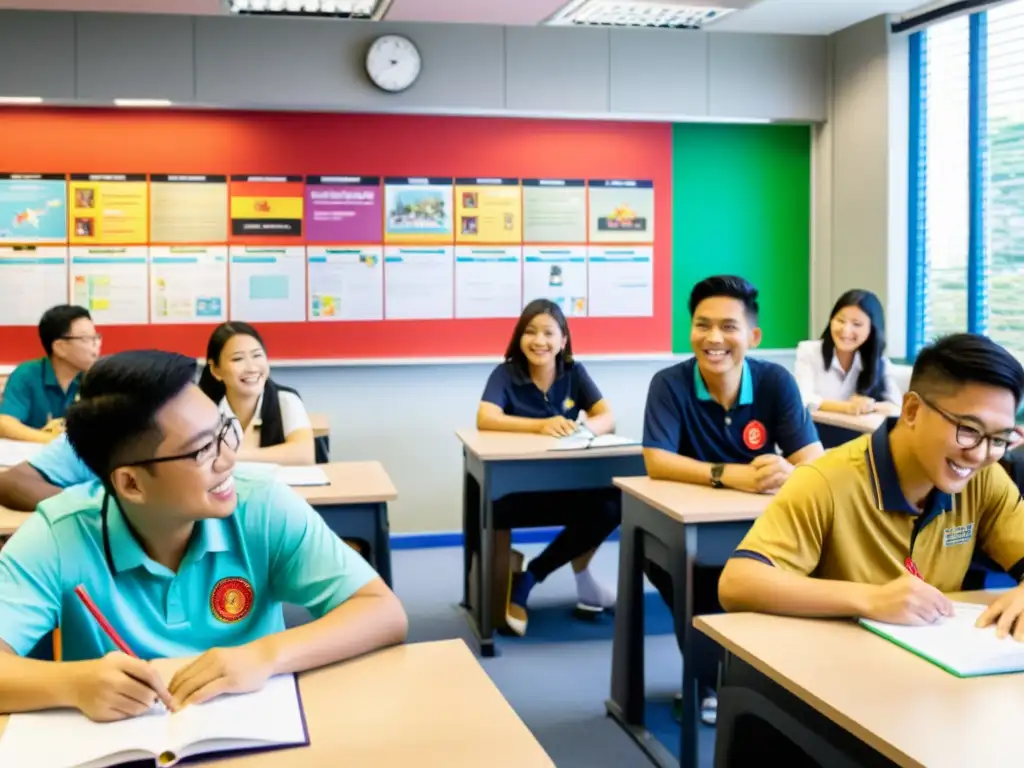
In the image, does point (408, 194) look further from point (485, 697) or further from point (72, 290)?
point (485, 697)

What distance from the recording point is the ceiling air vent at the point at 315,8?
495 cm

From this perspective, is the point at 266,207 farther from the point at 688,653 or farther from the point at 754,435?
the point at 688,653

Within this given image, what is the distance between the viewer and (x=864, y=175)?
5.69m

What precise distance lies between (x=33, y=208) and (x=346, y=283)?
1.59 m

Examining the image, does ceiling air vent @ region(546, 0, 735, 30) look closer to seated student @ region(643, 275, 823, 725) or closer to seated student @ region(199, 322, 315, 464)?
seated student @ region(643, 275, 823, 725)

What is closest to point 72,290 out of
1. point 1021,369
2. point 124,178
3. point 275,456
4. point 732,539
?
point 124,178

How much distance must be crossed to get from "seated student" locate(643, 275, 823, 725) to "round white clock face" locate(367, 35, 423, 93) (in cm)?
264

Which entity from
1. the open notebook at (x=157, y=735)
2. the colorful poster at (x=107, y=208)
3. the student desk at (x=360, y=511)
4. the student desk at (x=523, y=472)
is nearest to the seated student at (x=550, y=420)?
the student desk at (x=523, y=472)

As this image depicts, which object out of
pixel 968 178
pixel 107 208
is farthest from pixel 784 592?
pixel 107 208

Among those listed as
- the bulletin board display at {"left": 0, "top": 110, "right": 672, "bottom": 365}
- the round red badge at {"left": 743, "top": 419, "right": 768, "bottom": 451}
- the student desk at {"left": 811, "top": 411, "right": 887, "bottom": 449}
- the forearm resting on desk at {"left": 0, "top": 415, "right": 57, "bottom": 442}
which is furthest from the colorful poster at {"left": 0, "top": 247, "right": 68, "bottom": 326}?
the student desk at {"left": 811, "top": 411, "right": 887, "bottom": 449}

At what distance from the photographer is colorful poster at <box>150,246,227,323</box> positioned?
540 cm

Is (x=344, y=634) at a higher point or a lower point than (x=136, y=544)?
lower

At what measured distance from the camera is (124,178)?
17.5 feet

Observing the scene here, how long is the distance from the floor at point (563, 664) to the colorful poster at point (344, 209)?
174 cm
